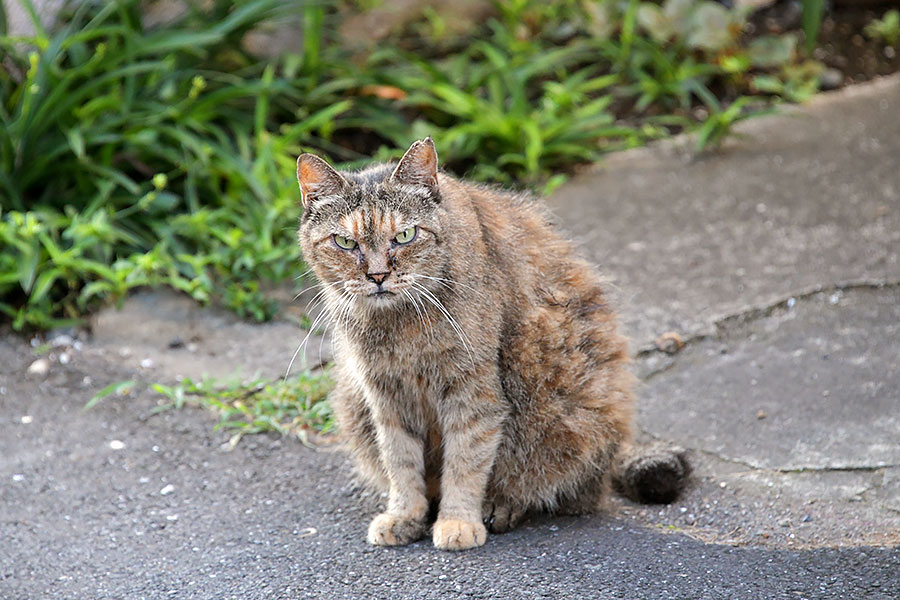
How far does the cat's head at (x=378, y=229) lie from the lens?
3412mm

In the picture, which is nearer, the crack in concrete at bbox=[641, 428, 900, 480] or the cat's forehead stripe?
the cat's forehead stripe

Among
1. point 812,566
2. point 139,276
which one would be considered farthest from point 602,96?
point 812,566

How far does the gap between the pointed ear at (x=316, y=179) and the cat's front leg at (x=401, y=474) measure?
76 cm

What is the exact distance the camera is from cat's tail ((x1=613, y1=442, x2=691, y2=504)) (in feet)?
12.5

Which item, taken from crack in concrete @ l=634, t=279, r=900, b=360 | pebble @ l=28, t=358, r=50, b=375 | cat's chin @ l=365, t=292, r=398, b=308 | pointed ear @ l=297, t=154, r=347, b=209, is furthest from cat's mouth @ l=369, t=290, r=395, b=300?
pebble @ l=28, t=358, r=50, b=375

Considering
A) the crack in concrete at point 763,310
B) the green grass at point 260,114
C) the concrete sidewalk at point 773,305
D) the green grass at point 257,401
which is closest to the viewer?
the concrete sidewalk at point 773,305

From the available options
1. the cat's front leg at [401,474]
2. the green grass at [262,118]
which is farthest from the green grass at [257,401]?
the cat's front leg at [401,474]

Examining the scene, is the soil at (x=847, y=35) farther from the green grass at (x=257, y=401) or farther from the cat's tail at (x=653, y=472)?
the green grass at (x=257, y=401)

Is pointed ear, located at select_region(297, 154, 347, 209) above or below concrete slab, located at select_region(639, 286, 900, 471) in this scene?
above

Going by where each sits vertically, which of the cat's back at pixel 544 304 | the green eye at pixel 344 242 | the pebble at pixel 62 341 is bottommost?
the pebble at pixel 62 341

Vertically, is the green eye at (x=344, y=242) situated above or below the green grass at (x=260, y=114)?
above

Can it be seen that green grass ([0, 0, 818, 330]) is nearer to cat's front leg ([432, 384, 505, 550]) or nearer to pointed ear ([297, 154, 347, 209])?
pointed ear ([297, 154, 347, 209])

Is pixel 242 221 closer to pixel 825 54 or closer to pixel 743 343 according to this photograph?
pixel 743 343

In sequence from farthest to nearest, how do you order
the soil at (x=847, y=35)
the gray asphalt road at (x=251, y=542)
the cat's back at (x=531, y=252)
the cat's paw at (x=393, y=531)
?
the soil at (x=847, y=35) → the cat's back at (x=531, y=252) → the cat's paw at (x=393, y=531) → the gray asphalt road at (x=251, y=542)
